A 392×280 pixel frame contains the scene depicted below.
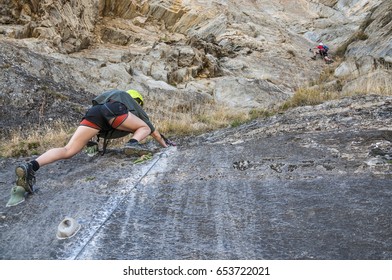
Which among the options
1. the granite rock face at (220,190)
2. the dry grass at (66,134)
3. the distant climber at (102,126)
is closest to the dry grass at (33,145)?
the dry grass at (66,134)

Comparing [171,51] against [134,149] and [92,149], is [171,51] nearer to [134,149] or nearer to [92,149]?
[92,149]

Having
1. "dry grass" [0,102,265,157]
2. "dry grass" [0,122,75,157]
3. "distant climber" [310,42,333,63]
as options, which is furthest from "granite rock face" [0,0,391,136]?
"dry grass" [0,122,75,157]

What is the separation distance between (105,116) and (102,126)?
0.13 meters

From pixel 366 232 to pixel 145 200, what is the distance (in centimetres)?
194

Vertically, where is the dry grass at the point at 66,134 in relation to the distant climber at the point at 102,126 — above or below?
below

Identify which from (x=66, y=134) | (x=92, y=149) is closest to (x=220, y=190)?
(x=92, y=149)

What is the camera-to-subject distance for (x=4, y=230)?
344 centimetres

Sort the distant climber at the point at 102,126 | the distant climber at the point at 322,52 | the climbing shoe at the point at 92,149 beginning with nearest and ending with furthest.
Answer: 1. the distant climber at the point at 102,126
2. the climbing shoe at the point at 92,149
3. the distant climber at the point at 322,52

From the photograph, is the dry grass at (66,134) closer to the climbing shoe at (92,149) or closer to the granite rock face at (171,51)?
the climbing shoe at (92,149)

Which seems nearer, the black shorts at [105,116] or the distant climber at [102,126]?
the distant climber at [102,126]

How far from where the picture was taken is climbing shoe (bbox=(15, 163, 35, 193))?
3.98 meters

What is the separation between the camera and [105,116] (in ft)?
15.7

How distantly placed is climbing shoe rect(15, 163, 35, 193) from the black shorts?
3.02 feet

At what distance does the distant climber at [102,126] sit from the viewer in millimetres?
4176
